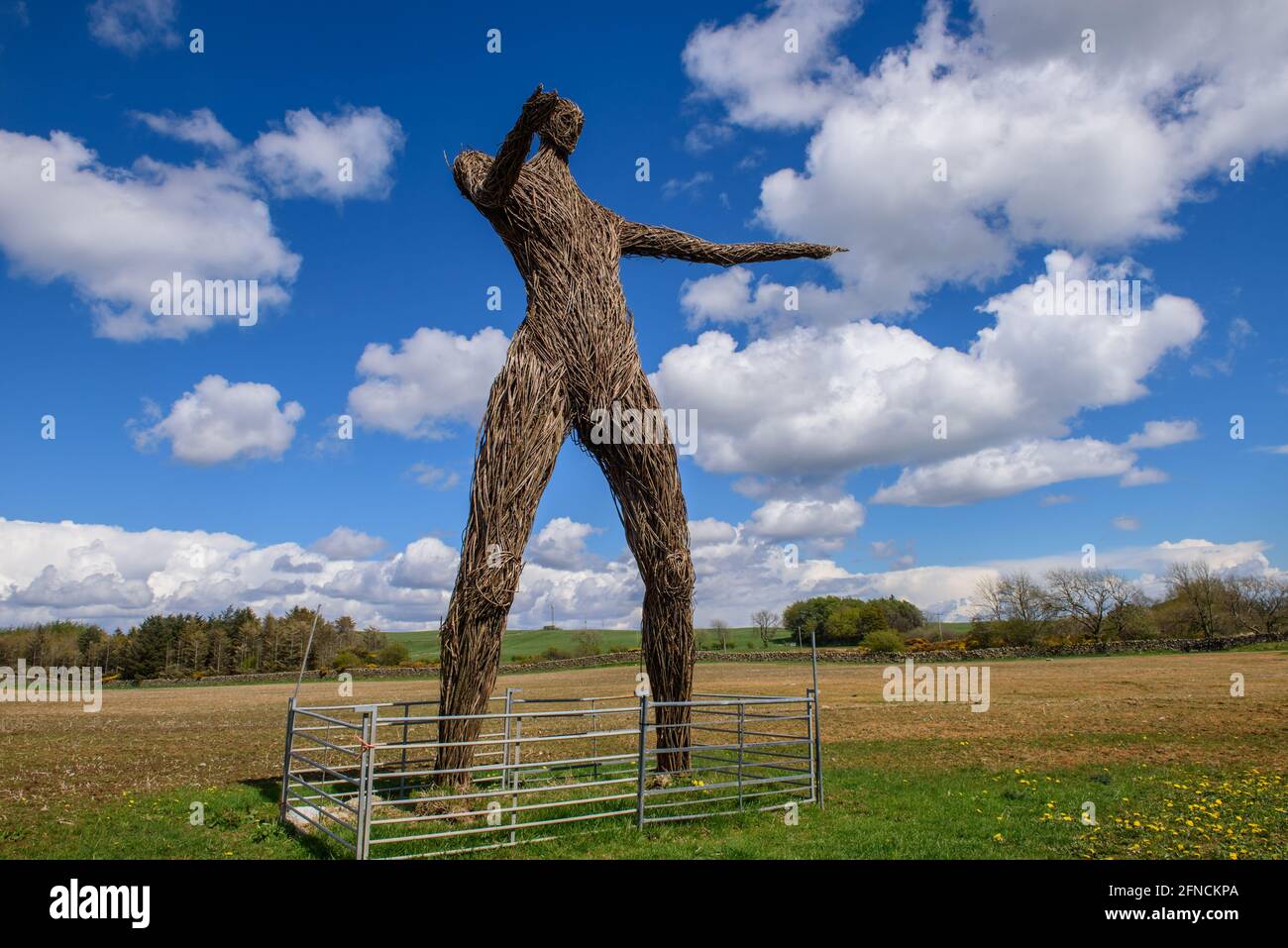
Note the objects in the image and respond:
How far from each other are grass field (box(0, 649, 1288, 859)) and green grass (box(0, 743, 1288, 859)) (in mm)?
30

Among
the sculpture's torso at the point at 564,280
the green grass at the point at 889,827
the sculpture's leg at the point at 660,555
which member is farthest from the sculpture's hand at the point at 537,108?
the green grass at the point at 889,827

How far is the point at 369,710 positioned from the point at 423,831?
138 cm

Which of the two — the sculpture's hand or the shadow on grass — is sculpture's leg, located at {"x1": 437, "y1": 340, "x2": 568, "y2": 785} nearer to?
the shadow on grass

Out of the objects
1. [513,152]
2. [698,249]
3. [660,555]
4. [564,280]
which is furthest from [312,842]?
[698,249]

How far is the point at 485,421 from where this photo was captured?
8.05 m

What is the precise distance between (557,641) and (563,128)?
71610 mm

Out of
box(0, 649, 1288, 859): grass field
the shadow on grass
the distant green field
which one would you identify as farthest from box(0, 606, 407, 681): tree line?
the shadow on grass

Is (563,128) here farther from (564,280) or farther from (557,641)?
(557,641)

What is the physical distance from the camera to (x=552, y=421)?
8.20 m

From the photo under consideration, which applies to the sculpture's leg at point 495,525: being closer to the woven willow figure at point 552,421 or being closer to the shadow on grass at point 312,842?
the woven willow figure at point 552,421

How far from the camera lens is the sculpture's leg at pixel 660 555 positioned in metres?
8.89

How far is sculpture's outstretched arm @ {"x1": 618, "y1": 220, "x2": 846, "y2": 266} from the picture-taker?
9.77 meters

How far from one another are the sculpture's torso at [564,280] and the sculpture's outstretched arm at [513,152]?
0.16m
